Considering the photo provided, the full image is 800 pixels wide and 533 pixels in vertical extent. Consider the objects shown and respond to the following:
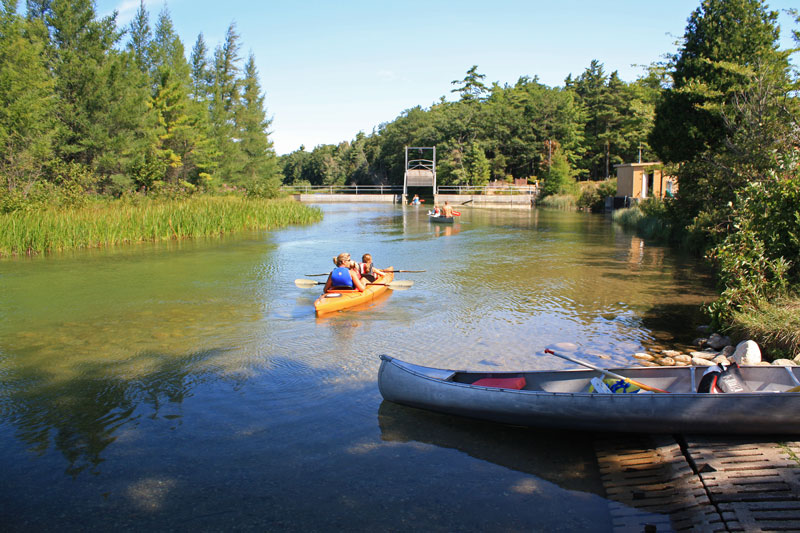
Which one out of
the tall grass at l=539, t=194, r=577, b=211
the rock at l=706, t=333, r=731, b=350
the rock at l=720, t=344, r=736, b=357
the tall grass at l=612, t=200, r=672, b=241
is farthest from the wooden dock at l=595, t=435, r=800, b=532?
the tall grass at l=539, t=194, r=577, b=211

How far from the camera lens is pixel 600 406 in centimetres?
501

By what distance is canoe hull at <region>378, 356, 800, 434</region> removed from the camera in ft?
15.2

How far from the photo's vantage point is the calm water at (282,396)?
4500mm

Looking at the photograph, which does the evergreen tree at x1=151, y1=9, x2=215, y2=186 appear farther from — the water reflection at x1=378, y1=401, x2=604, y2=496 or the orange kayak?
the water reflection at x1=378, y1=401, x2=604, y2=496

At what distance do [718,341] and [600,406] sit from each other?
13.2 feet

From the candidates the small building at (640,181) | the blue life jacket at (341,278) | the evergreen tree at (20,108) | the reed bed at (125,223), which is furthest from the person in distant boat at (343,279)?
the small building at (640,181)

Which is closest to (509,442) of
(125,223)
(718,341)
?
(718,341)

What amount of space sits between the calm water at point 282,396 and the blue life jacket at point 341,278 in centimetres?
76

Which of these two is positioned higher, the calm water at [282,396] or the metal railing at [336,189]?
the metal railing at [336,189]

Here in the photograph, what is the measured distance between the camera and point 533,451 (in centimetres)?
535

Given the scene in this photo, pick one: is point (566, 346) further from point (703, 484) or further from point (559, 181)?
point (559, 181)

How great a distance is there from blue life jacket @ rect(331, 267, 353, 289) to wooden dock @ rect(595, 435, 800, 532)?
6.91 meters

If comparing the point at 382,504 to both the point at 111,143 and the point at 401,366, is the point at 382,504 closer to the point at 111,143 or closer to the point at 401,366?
the point at 401,366

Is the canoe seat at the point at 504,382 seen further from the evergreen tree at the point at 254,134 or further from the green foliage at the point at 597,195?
the evergreen tree at the point at 254,134
